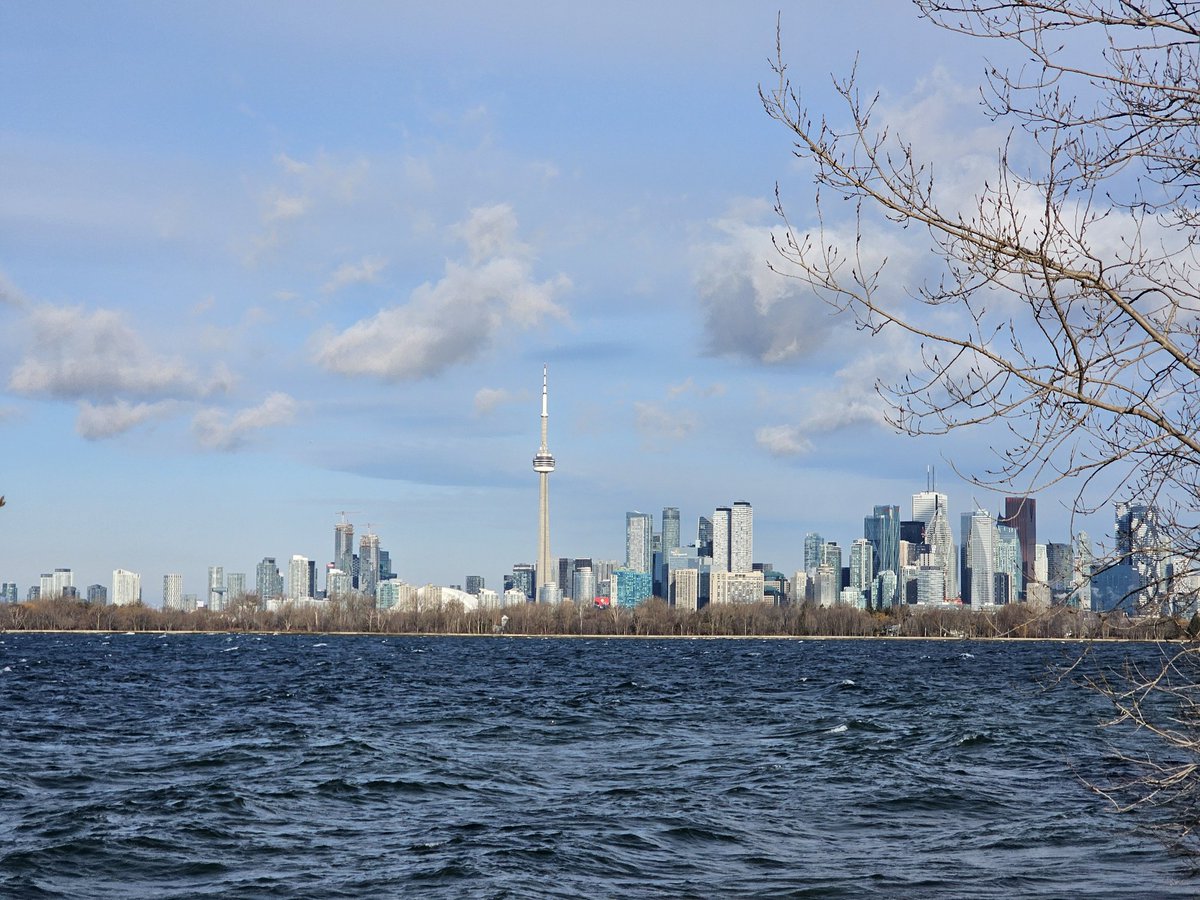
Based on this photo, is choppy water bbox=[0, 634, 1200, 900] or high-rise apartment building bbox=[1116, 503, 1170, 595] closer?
high-rise apartment building bbox=[1116, 503, 1170, 595]

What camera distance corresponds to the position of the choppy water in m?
16.5

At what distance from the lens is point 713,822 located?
2059 cm

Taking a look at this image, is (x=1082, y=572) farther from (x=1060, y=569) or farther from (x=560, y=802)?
(x=560, y=802)

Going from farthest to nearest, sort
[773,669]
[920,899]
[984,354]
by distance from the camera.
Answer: [773,669] → [920,899] → [984,354]

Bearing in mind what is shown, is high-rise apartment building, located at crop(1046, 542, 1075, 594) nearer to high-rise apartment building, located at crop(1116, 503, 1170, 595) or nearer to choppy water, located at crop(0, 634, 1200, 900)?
high-rise apartment building, located at crop(1116, 503, 1170, 595)

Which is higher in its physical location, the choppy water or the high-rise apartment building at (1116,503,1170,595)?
the high-rise apartment building at (1116,503,1170,595)

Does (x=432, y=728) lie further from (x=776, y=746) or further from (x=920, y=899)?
(x=920, y=899)

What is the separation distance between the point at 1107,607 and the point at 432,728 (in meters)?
29.9

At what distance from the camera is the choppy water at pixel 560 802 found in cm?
1648

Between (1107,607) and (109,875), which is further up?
(1107,607)

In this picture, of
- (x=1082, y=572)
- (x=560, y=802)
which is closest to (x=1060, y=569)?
(x=1082, y=572)

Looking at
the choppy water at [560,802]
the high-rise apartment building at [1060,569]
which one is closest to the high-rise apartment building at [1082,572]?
the high-rise apartment building at [1060,569]

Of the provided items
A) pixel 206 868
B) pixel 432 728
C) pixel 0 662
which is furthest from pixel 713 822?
pixel 0 662

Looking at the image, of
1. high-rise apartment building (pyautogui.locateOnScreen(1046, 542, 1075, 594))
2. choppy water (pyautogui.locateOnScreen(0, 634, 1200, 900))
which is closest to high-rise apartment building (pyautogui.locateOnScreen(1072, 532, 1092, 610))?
high-rise apartment building (pyautogui.locateOnScreen(1046, 542, 1075, 594))
